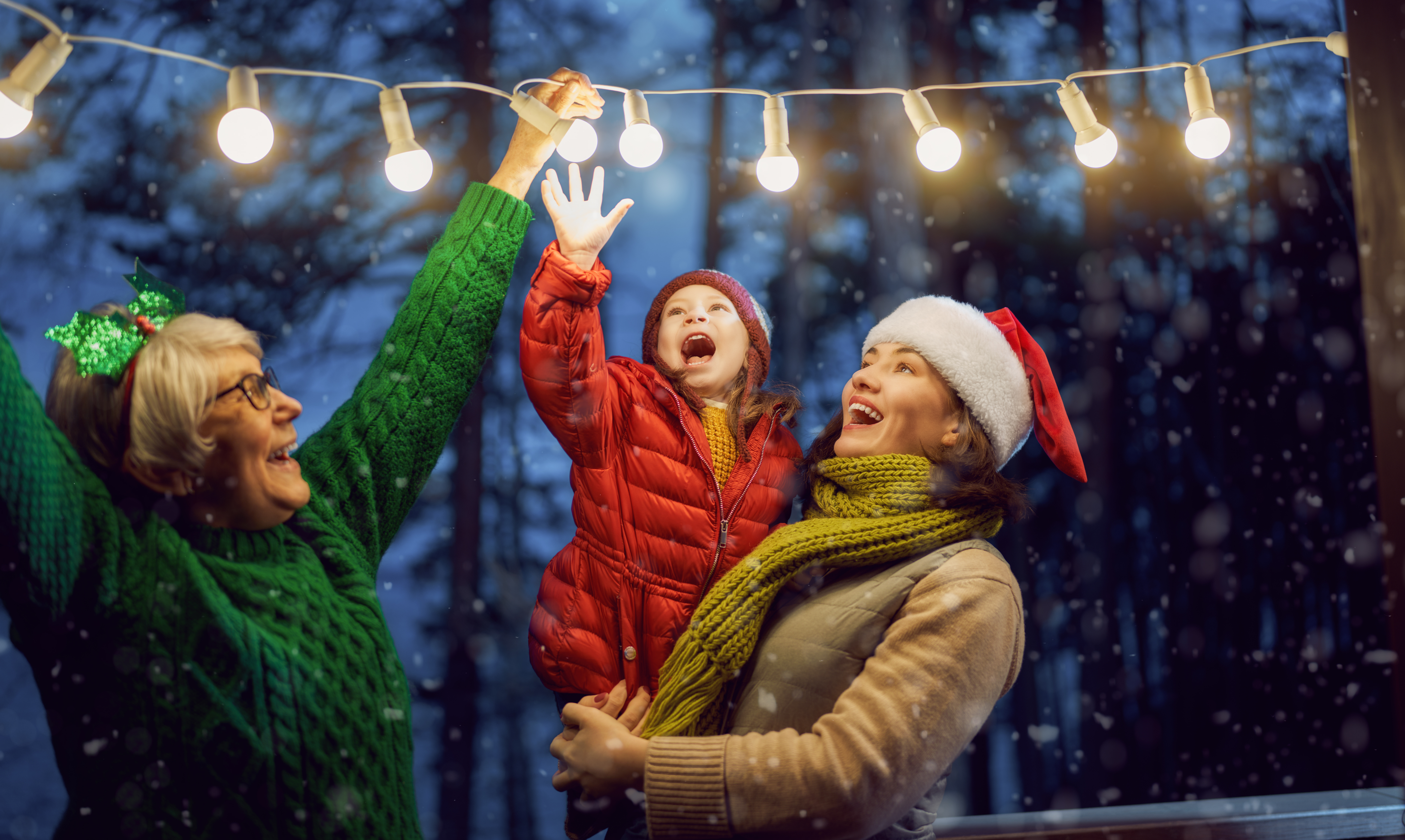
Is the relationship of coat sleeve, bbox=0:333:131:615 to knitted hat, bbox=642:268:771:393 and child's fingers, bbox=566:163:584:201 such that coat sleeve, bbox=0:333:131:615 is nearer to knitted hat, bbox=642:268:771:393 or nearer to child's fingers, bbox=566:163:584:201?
child's fingers, bbox=566:163:584:201

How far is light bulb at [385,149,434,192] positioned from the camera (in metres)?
1.52

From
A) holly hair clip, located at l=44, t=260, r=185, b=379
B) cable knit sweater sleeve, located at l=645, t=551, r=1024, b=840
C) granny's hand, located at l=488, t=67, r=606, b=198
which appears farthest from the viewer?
granny's hand, located at l=488, t=67, r=606, b=198

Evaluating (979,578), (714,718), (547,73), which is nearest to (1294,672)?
(979,578)

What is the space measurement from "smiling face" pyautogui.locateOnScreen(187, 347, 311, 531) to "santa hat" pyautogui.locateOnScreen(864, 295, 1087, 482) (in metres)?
1.05

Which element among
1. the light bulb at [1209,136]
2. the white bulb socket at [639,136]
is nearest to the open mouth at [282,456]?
the white bulb socket at [639,136]

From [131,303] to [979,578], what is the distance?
4.16ft

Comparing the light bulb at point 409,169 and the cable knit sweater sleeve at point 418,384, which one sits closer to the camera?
the cable knit sweater sleeve at point 418,384

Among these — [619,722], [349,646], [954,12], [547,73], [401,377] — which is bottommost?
[619,722]

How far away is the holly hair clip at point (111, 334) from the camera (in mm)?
1055

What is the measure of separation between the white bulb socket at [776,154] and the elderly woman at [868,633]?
0.42m

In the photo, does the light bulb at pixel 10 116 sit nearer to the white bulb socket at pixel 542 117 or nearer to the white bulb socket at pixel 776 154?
the white bulb socket at pixel 542 117

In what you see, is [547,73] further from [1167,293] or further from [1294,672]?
[1294,672]

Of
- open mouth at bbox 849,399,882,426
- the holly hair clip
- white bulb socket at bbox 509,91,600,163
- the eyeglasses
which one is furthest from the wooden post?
the holly hair clip

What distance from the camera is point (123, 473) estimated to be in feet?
3.54
